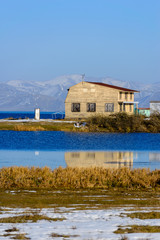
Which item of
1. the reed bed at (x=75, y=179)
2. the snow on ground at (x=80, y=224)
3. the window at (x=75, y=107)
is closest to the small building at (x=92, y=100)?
the window at (x=75, y=107)

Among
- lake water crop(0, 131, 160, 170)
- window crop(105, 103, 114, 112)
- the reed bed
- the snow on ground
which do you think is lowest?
the snow on ground

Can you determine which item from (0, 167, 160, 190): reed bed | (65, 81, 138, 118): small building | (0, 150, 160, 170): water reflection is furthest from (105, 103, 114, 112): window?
(0, 167, 160, 190): reed bed

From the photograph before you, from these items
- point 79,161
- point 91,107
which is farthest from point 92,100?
point 79,161

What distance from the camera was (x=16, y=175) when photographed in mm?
18797

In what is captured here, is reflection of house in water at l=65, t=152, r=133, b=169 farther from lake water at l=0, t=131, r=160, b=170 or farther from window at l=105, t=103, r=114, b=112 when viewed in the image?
window at l=105, t=103, r=114, b=112

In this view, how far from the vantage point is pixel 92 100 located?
80.3 metres

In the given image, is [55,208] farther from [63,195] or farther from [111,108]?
[111,108]

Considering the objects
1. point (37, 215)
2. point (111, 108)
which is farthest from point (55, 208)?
point (111, 108)

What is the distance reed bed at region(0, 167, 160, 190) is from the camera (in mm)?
18250

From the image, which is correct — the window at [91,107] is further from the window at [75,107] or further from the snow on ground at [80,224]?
the snow on ground at [80,224]

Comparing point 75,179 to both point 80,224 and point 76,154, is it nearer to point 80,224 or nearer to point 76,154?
point 80,224

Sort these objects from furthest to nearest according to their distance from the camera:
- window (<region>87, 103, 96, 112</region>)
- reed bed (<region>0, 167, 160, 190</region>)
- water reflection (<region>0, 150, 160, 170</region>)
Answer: window (<region>87, 103, 96, 112</region>)
water reflection (<region>0, 150, 160, 170</region>)
reed bed (<region>0, 167, 160, 190</region>)

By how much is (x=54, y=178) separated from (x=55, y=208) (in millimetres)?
5613

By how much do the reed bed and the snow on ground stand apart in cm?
512
